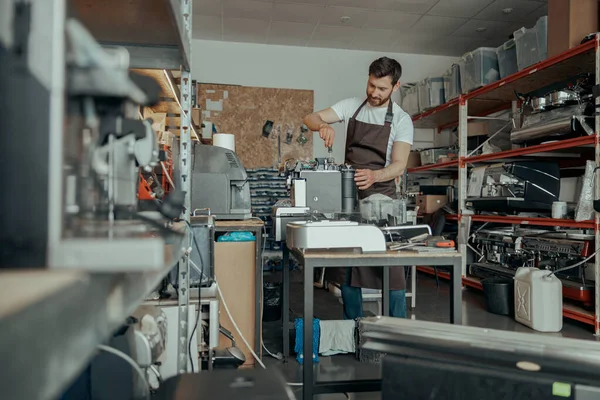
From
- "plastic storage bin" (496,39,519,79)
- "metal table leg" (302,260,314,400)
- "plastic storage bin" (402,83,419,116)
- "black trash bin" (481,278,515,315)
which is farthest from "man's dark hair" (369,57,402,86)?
"plastic storage bin" (402,83,419,116)

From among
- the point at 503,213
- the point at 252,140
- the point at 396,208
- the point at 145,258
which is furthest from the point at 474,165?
the point at 145,258

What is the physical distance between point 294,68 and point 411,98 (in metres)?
1.50

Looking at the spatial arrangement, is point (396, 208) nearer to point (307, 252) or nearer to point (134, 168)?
point (307, 252)

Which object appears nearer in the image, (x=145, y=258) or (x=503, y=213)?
(x=145, y=258)

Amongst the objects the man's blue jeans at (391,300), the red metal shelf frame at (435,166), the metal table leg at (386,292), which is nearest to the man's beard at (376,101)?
the metal table leg at (386,292)

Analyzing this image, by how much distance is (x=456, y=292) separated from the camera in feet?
4.82

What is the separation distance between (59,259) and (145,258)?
7cm

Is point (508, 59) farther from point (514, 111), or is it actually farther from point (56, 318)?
point (56, 318)

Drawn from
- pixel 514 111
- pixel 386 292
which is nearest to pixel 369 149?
pixel 386 292

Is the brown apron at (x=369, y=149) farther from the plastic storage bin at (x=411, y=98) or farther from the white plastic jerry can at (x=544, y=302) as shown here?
the plastic storage bin at (x=411, y=98)

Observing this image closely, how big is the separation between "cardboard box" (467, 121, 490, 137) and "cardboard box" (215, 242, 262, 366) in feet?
10.4

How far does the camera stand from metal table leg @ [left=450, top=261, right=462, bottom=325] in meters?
1.44

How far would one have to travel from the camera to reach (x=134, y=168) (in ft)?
2.26

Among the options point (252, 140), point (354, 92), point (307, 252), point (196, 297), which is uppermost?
point (354, 92)
